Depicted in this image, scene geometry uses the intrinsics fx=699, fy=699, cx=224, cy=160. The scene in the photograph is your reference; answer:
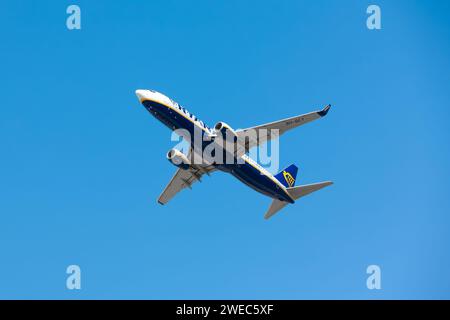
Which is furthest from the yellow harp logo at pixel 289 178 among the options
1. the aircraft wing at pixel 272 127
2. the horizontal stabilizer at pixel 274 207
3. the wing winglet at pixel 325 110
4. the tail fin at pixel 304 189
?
the wing winglet at pixel 325 110

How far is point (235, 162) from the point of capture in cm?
7500

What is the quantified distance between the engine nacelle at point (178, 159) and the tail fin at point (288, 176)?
10.7 m

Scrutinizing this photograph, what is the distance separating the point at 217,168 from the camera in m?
77.4

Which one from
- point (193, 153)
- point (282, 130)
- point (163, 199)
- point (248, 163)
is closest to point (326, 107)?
point (282, 130)

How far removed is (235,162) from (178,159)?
6.62m

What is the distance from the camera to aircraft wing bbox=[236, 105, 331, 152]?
72938 mm

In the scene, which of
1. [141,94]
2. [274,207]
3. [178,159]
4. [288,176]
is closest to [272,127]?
[288,176]

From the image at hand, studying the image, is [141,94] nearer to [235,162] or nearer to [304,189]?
[235,162]

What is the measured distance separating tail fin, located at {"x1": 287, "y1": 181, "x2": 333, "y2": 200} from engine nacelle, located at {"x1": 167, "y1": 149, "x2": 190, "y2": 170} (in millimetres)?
12122

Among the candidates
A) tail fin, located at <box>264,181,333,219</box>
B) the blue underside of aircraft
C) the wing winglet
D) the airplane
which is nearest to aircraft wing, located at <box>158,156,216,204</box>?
the airplane

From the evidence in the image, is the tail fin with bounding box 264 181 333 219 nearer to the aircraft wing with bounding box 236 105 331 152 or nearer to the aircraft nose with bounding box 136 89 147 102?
the aircraft wing with bounding box 236 105 331 152
